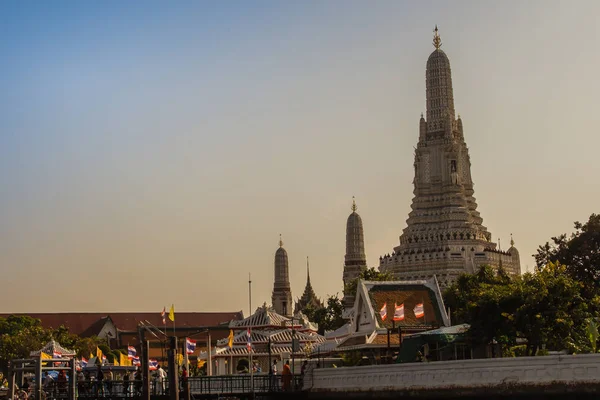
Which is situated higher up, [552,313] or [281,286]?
[281,286]

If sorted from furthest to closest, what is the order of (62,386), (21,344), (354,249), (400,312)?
(354,249), (21,344), (400,312), (62,386)

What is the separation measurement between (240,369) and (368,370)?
43.5 m

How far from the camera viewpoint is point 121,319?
14588 centimetres

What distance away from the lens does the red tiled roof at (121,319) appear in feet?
469

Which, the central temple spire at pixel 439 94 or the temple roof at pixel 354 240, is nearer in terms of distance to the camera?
the central temple spire at pixel 439 94

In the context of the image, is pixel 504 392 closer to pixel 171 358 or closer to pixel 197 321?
pixel 171 358

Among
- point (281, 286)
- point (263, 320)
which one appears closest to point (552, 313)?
point (263, 320)

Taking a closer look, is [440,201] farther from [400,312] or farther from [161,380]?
[161,380]

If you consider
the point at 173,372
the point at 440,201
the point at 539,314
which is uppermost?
the point at 440,201

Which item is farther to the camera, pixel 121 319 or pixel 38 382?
pixel 121 319

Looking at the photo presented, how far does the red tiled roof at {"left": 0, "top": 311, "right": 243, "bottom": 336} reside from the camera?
142875 millimetres

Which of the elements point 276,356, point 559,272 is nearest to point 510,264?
point 276,356

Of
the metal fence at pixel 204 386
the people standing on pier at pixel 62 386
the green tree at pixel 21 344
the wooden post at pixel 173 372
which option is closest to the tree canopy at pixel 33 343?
the green tree at pixel 21 344

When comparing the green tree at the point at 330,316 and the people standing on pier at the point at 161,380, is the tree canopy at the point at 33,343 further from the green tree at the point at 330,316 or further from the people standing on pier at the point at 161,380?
the people standing on pier at the point at 161,380
